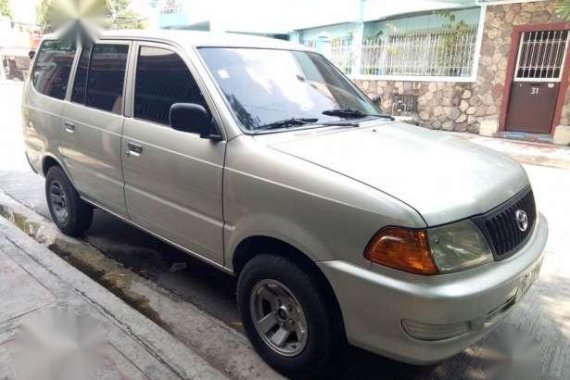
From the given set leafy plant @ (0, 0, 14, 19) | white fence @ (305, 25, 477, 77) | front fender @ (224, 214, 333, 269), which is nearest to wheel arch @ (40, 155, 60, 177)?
front fender @ (224, 214, 333, 269)

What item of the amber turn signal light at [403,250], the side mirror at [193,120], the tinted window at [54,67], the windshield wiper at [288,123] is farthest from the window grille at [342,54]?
the amber turn signal light at [403,250]

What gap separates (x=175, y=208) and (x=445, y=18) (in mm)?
13881

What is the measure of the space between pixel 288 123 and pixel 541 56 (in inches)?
409

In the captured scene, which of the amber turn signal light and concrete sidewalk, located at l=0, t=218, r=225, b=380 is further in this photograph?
concrete sidewalk, located at l=0, t=218, r=225, b=380

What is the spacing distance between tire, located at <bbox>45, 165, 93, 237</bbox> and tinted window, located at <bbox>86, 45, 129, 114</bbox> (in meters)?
0.96

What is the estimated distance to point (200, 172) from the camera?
9.39ft

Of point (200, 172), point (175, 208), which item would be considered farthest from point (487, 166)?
point (175, 208)

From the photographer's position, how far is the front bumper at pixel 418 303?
2008 millimetres

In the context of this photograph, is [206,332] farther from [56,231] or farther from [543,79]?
[543,79]

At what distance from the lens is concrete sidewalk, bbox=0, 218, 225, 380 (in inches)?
103

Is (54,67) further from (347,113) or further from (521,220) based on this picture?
(521,220)

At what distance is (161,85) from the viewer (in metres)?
3.30

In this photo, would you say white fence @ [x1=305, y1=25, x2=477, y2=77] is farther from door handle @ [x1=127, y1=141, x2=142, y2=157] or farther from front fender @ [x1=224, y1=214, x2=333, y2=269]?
front fender @ [x1=224, y1=214, x2=333, y2=269]

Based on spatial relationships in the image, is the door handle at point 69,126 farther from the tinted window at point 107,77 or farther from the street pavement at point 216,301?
the street pavement at point 216,301
